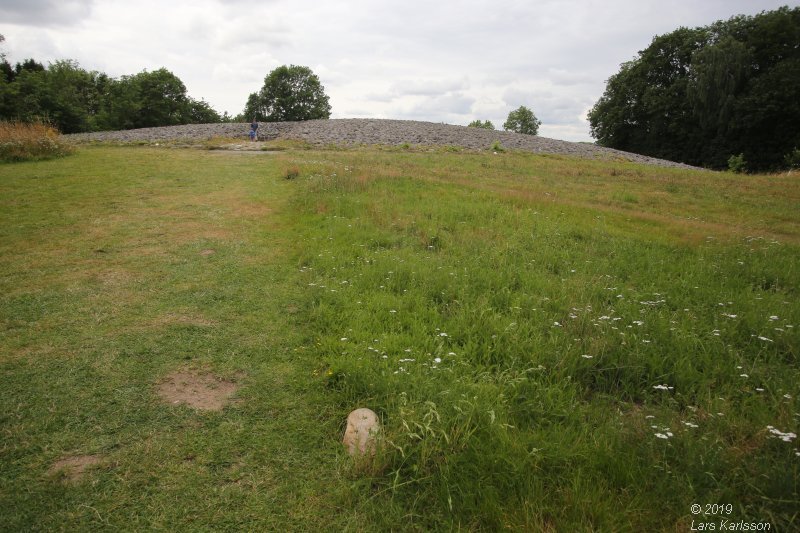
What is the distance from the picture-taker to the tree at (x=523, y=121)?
3912 inches

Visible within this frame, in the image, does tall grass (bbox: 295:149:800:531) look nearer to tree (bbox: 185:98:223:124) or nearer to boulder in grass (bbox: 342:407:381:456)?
boulder in grass (bbox: 342:407:381:456)

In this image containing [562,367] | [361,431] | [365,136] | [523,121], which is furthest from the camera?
[523,121]

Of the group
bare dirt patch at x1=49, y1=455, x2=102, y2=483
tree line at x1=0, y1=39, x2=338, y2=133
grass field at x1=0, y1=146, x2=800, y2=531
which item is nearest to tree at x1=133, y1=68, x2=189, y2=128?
tree line at x1=0, y1=39, x2=338, y2=133

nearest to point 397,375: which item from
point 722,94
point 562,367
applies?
point 562,367

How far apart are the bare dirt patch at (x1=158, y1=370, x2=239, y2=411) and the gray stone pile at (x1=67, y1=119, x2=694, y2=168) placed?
2510 cm

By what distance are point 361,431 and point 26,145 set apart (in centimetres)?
1962

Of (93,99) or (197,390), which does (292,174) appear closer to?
(197,390)

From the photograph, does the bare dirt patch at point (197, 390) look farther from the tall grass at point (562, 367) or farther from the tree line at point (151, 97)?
the tree line at point (151, 97)

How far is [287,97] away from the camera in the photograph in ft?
214

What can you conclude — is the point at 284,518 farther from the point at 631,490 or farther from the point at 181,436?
the point at 631,490

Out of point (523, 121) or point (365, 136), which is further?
point (523, 121)

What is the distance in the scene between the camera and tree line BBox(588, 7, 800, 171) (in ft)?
138

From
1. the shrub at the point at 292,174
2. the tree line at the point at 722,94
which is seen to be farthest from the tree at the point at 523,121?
the shrub at the point at 292,174

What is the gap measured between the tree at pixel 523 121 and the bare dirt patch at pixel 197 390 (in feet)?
345
